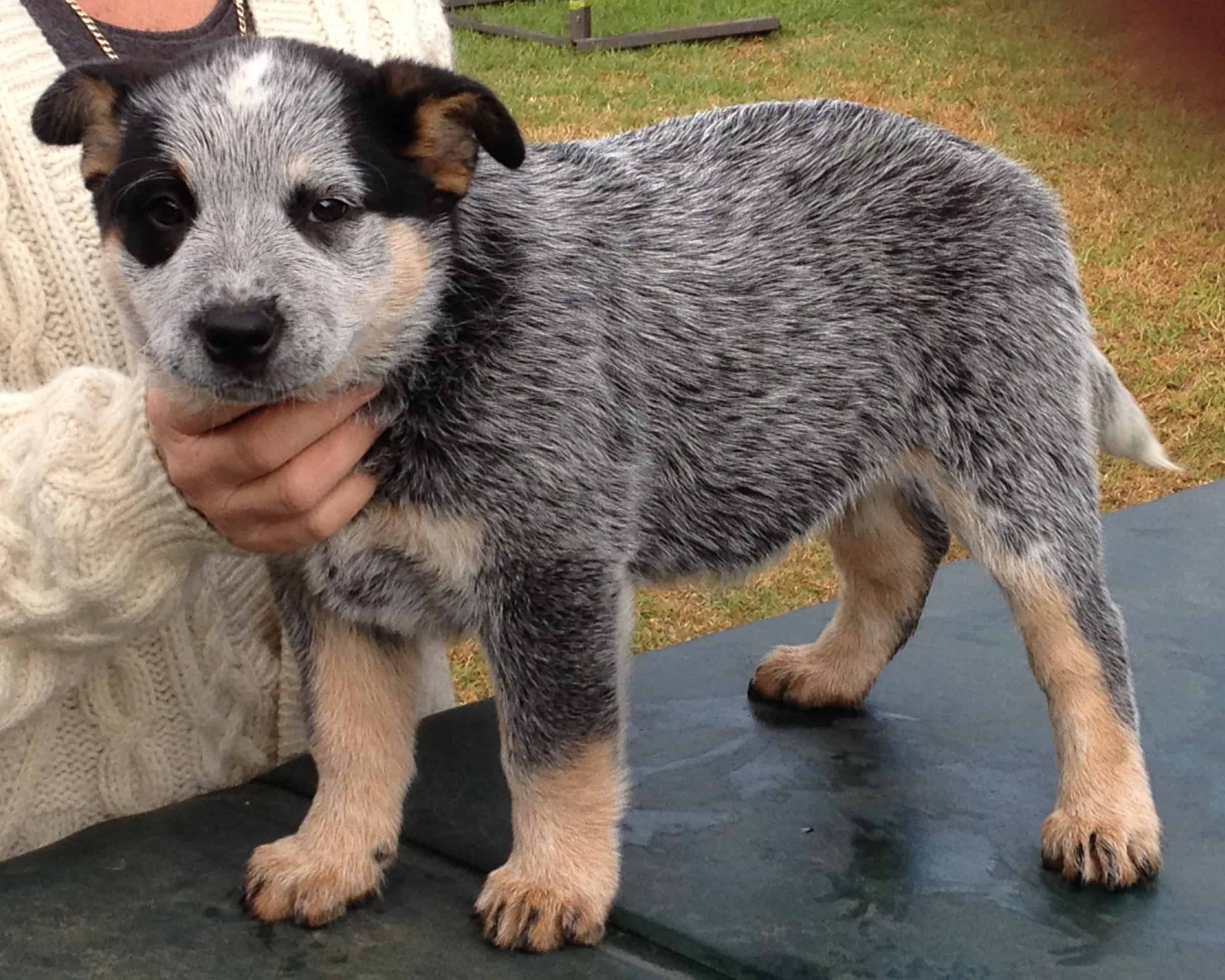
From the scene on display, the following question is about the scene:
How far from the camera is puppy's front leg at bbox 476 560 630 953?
1.86 metres

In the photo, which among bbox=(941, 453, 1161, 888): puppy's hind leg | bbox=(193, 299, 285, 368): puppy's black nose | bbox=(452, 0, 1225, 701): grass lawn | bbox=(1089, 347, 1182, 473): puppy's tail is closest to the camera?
bbox=(452, 0, 1225, 701): grass lawn

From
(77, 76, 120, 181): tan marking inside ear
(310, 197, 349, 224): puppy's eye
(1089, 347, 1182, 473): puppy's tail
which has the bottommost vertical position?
(1089, 347, 1182, 473): puppy's tail

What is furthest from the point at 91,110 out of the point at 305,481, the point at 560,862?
the point at 560,862

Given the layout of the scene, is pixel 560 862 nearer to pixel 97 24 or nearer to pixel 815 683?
pixel 815 683

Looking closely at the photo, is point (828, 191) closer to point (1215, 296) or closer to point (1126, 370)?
point (1126, 370)

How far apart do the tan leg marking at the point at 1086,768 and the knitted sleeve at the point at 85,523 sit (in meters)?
1.33

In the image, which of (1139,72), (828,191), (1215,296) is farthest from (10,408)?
(1215,296)

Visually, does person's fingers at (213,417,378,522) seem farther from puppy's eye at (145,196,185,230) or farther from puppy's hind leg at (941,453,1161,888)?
puppy's hind leg at (941,453,1161,888)

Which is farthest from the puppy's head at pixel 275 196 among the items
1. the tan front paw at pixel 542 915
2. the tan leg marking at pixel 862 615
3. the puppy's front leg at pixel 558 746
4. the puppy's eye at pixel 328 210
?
the tan leg marking at pixel 862 615

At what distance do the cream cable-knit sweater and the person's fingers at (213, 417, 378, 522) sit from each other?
0.48 ft

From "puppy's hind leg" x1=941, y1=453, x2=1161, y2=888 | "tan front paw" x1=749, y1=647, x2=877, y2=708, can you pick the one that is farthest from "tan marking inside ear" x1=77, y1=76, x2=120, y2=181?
"tan front paw" x1=749, y1=647, x2=877, y2=708

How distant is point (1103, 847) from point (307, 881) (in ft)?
3.82

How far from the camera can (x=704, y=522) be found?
7.13ft

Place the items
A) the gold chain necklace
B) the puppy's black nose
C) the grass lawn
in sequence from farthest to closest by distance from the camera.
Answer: the gold chain necklace
the puppy's black nose
the grass lawn
